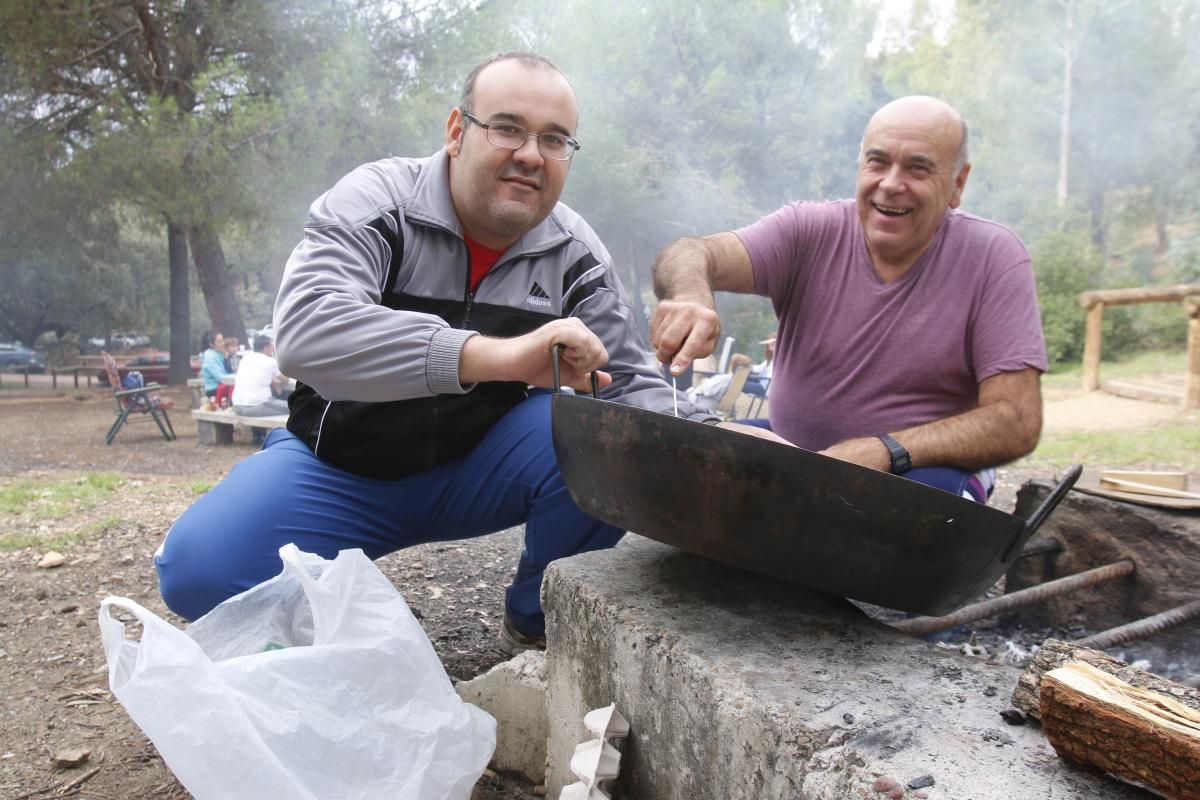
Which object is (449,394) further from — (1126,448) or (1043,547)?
(1126,448)

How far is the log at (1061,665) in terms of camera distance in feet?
3.64

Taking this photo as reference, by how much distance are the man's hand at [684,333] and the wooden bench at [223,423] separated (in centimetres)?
741

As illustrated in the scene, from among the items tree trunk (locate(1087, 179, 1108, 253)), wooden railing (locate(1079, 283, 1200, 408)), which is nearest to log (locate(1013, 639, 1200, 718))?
wooden railing (locate(1079, 283, 1200, 408))

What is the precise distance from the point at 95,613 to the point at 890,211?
Answer: 287 centimetres

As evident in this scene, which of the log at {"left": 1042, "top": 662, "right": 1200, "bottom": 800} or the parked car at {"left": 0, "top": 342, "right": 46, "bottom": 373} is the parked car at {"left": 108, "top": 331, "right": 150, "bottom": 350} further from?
the log at {"left": 1042, "top": 662, "right": 1200, "bottom": 800}

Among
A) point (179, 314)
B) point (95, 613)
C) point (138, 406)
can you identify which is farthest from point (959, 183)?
point (179, 314)

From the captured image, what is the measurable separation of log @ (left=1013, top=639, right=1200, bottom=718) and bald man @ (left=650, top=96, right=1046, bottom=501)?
892 millimetres

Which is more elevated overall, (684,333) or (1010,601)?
(684,333)

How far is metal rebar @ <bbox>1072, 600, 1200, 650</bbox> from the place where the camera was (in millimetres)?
1804

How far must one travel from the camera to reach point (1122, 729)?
39.4 inches

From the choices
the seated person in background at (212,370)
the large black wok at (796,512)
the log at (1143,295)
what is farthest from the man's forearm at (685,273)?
the log at (1143,295)

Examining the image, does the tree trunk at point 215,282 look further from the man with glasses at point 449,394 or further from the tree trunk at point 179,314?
the man with glasses at point 449,394

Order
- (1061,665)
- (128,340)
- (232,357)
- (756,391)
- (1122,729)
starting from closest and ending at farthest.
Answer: (1122,729)
(1061,665)
(756,391)
(232,357)
(128,340)

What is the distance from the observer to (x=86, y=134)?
12.9 meters
